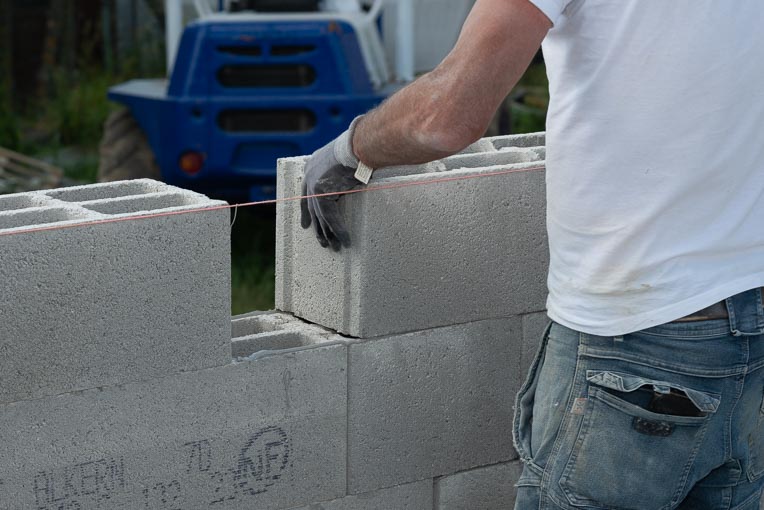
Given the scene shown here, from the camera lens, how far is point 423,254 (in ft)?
10.7

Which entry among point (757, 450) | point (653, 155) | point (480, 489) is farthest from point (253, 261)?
point (653, 155)

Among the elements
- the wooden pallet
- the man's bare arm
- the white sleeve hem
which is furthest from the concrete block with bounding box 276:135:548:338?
the wooden pallet

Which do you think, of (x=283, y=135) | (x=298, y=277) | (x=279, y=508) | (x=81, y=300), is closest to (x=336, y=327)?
(x=298, y=277)

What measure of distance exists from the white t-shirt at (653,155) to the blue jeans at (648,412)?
61mm

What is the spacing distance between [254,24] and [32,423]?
513 centimetres

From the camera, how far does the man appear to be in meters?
2.26

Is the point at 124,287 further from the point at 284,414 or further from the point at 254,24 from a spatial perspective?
the point at 254,24

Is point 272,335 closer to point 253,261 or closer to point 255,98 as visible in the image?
point 255,98

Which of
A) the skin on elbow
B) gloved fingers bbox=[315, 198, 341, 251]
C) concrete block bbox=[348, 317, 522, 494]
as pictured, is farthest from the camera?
concrete block bbox=[348, 317, 522, 494]

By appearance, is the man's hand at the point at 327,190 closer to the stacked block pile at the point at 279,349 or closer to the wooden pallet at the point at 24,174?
the stacked block pile at the point at 279,349

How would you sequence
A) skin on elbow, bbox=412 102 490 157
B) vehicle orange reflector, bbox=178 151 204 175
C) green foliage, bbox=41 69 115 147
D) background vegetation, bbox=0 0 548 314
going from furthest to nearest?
green foliage, bbox=41 69 115 147, background vegetation, bbox=0 0 548 314, vehicle orange reflector, bbox=178 151 204 175, skin on elbow, bbox=412 102 490 157

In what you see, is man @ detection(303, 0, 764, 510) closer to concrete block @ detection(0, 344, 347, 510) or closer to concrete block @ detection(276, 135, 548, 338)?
concrete block @ detection(276, 135, 548, 338)

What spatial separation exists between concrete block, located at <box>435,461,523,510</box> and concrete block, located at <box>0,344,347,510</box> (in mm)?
374

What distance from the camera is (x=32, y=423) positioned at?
2.77m
